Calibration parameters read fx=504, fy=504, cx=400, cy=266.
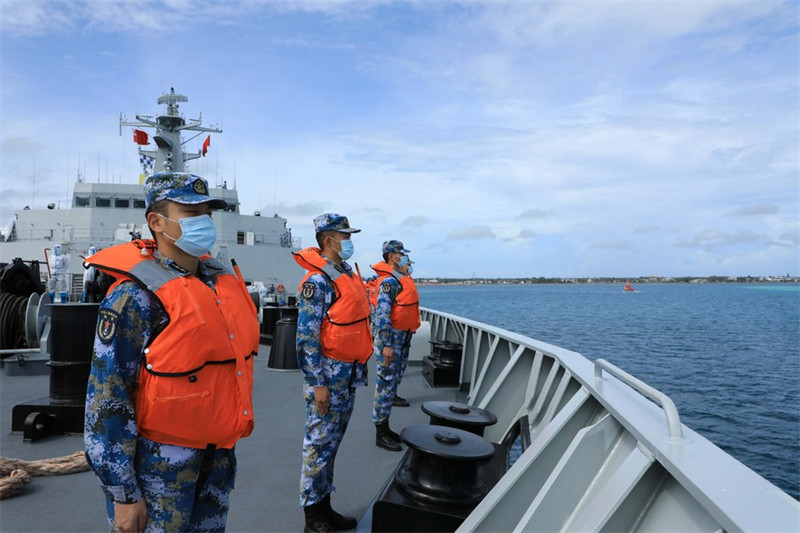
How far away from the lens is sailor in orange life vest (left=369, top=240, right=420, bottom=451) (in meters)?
4.32

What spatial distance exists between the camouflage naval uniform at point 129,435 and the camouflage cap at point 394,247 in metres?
3.52

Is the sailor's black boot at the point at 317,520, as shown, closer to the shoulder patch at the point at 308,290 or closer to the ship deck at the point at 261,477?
the ship deck at the point at 261,477

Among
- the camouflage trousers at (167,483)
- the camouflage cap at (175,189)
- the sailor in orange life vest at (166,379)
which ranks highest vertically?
the camouflage cap at (175,189)

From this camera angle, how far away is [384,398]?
434cm

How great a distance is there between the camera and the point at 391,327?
15.7ft

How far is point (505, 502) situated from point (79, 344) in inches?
146

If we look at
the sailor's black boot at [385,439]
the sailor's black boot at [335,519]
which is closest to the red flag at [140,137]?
the sailor's black boot at [385,439]

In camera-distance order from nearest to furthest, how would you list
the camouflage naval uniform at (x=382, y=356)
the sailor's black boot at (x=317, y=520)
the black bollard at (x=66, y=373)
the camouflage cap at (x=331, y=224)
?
1. the sailor's black boot at (x=317, y=520)
2. the camouflage cap at (x=331, y=224)
3. the black bollard at (x=66, y=373)
4. the camouflage naval uniform at (x=382, y=356)

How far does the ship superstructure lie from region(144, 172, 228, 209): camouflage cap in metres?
17.2

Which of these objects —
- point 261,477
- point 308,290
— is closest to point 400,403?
point 261,477

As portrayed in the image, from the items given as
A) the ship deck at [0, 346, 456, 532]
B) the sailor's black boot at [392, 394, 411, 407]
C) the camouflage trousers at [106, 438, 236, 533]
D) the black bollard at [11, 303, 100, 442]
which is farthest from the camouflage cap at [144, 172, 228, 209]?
the sailor's black boot at [392, 394, 411, 407]

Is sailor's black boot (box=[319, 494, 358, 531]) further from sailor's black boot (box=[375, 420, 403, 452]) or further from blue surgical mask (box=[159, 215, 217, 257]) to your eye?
blue surgical mask (box=[159, 215, 217, 257])

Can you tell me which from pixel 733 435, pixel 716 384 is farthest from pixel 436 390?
pixel 716 384

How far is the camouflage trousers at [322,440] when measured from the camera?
277cm
